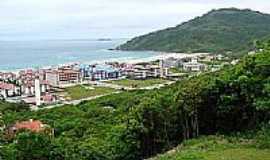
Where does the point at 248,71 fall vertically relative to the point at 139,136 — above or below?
above

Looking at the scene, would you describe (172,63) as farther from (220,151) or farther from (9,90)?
(220,151)

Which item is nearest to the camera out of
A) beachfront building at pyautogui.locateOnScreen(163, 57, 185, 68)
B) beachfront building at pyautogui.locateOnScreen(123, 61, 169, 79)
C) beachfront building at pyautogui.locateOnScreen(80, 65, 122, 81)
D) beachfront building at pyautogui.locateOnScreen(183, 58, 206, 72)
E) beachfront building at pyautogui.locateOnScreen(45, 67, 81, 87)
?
beachfront building at pyautogui.locateOnScreen(45, 67, 81, 87)

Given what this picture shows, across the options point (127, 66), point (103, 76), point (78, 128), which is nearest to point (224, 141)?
point (78, 128)

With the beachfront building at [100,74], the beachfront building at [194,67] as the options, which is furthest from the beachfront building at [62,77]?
the beachfront building at [194,67]

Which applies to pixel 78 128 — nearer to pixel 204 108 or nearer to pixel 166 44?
pixel 204 108

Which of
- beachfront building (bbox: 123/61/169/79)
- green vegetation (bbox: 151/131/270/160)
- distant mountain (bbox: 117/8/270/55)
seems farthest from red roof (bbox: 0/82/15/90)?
distant mountain (bbox: 117/8/270/55)

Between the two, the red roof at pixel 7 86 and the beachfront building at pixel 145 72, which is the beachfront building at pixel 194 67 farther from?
the red roof at pixel 7 86

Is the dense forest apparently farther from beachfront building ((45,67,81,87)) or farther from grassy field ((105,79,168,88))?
beachfront building ((45,67,81,87))
